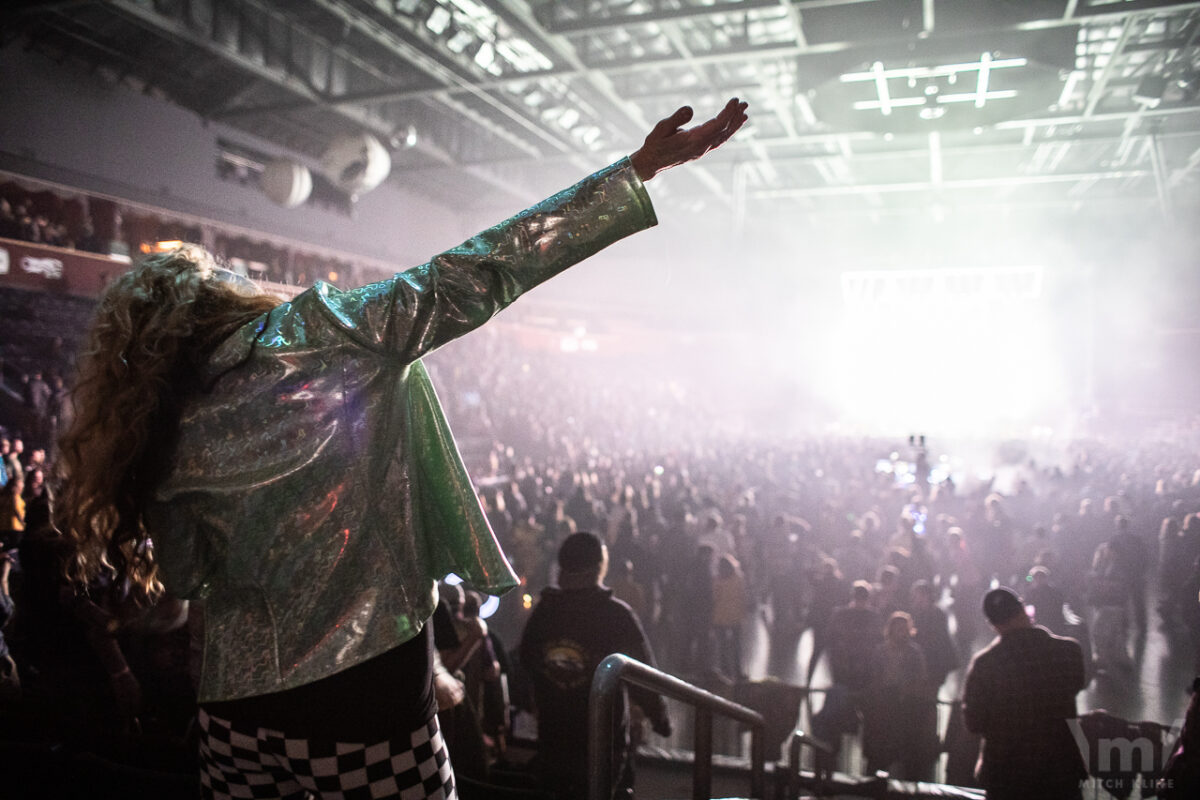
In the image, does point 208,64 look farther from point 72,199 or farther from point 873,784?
point 873,784

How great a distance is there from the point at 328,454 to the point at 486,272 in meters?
0.37

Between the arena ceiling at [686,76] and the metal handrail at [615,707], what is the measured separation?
7.66 meters

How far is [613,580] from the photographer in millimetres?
7219

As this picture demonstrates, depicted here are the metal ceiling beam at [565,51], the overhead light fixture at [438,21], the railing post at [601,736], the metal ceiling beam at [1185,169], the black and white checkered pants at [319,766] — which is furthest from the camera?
A: the metal ceiling beam at [1185,169]

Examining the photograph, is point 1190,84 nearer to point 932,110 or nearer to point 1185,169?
point 932,110

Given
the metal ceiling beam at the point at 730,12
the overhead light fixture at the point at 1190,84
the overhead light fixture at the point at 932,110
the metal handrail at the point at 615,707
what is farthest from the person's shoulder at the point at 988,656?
the overhead light fixture at the point at 1190,84

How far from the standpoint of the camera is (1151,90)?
11969 mm

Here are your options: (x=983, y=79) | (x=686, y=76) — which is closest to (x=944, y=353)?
(x=686, y=76)

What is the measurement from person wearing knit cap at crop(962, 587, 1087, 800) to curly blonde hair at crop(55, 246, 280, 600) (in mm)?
3531

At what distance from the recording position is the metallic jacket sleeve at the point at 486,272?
1.08 m

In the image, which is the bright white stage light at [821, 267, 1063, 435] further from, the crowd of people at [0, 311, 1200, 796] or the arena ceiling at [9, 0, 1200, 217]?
the crowd of people at [0, 311, 1200, 796]

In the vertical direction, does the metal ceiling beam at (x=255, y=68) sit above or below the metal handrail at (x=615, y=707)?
above

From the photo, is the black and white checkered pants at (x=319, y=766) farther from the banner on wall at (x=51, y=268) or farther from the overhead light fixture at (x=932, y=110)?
the banner on wall at (x=51, y=268)

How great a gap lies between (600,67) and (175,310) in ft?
36.7
